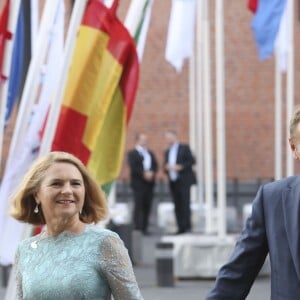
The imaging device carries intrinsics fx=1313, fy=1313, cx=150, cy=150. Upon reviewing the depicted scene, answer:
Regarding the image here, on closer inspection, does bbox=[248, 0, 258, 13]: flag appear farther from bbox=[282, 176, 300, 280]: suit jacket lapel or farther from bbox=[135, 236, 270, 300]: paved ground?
bbox=[282, 176, 300, 280]: suit jacket lapel

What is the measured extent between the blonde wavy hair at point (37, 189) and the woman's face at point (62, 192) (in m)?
0.02

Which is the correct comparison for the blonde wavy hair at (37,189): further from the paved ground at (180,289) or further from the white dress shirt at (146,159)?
the white dress shirt at (146,159)

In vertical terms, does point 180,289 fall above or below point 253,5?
below

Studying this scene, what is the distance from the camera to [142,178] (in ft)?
76.3

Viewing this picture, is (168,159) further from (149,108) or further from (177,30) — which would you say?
(149,108)

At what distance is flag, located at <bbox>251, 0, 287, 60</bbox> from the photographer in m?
16.8

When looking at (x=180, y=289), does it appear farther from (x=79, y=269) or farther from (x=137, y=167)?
(x=79, y=269)

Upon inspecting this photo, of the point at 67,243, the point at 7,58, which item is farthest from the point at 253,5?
the point at 67,243

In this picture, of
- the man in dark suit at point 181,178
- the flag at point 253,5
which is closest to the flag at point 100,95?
the flag at point 253,5

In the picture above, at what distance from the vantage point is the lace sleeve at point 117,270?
4789mm

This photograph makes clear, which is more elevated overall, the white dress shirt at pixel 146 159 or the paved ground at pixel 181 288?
the white dress shirt at pixel 146 159

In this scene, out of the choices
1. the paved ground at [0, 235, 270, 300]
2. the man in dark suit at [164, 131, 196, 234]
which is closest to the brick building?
the man in dark suit at [164, 131, 196, 234]

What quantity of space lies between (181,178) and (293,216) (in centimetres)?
1792

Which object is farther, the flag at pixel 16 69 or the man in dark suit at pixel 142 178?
the man in dark suit at pixel 142 178
